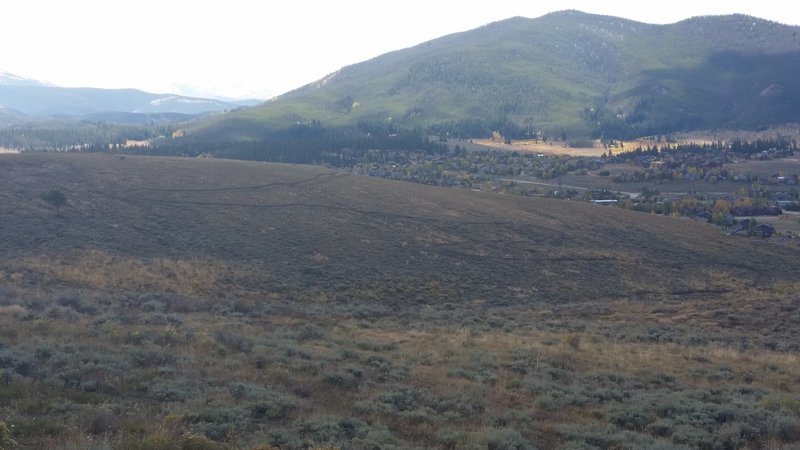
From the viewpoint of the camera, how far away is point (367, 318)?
113 feet

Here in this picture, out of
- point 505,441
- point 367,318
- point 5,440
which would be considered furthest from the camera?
point 367,318

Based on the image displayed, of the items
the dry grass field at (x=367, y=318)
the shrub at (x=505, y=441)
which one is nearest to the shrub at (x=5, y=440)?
the dry grass field at (x=367, y=318)

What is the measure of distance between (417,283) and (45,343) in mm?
30415

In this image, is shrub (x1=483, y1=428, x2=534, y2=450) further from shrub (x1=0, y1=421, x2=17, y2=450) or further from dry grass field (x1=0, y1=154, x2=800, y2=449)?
shrub (x1=0, y1=421, x2=17, y2=450)

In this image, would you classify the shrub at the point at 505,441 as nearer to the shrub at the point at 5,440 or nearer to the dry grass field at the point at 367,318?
the dry grass field at the point at 367,318

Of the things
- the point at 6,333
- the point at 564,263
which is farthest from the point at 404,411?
the point at 564,263

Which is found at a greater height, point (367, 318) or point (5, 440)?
point (5, 440)

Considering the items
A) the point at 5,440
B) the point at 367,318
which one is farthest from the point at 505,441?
the point at 367,318

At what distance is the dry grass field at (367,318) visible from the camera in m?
14.6

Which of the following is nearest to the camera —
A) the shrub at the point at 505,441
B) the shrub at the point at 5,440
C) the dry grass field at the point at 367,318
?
the shrub at the point at 5,440

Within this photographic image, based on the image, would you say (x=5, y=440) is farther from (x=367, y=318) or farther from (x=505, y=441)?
(x=367, y=318)

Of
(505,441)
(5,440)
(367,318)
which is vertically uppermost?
(5,440)

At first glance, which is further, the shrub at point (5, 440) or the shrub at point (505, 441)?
the shrub at point (505, 441)

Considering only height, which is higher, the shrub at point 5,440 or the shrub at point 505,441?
the shrub at point 5,440
